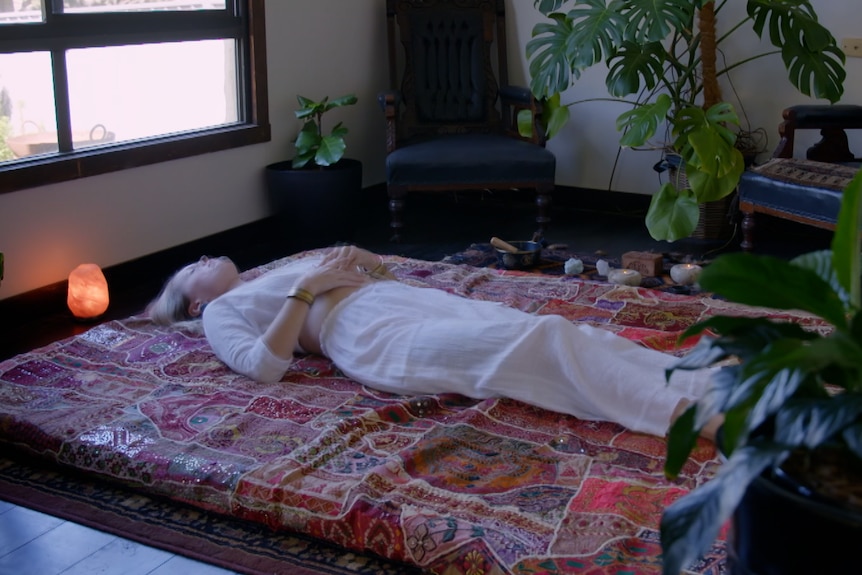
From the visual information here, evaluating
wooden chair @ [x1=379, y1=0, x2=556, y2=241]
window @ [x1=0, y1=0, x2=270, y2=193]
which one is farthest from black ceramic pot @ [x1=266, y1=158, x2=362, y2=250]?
wooden chair @ [x1=379, y1=0, x2=556, y2=241]

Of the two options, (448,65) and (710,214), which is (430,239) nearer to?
(448,65)

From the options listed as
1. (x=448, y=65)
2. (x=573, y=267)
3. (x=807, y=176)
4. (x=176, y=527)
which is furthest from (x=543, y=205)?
(x=176, y=527)

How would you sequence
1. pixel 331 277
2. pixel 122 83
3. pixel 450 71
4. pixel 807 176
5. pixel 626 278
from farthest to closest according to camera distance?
pixel 450 71, pixel 122 83, pixel 807 176, pixel 626 278, pixel 331 277

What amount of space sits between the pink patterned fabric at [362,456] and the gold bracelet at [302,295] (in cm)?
24

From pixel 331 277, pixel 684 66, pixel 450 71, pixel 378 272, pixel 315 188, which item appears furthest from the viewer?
pixel 450 71

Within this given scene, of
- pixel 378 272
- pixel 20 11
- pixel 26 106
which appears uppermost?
pixel 20 11

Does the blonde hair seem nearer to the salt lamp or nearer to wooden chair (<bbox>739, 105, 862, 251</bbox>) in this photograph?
the salt lamp

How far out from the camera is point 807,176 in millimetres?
3730

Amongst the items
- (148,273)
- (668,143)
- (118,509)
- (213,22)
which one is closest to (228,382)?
(118,509)

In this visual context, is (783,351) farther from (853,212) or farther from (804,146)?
(804,146)

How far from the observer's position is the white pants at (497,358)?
217cm

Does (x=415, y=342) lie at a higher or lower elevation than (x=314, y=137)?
lower

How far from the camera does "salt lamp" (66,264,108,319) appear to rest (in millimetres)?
3363

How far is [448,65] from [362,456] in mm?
3302
